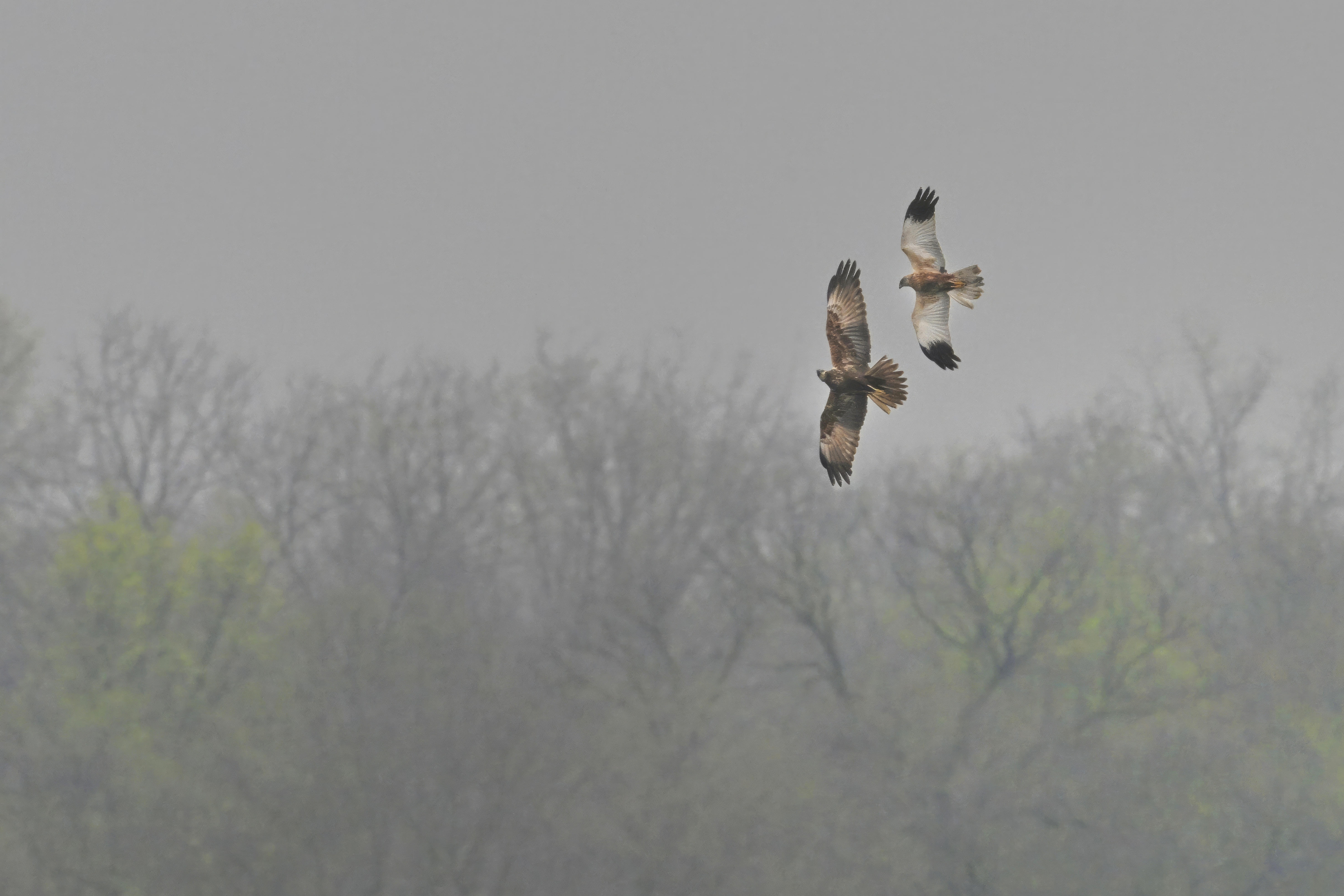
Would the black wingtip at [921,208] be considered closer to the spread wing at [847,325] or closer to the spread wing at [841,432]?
the spread wing at [847,325]

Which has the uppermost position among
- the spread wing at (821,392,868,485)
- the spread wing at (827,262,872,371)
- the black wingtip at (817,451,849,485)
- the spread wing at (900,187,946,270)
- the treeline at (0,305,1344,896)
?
the treeline at (0,305,1344,896)

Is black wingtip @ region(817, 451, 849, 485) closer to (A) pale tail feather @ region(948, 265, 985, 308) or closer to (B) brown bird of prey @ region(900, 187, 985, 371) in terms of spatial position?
(B) brown bird of prey @ region(900, 187, 985, 371)

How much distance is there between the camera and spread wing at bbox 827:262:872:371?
557 centimetres

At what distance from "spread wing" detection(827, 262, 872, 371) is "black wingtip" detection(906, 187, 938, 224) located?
45cm

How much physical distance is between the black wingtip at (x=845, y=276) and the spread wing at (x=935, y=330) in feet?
1.03

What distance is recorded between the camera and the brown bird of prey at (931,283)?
522 centimetres

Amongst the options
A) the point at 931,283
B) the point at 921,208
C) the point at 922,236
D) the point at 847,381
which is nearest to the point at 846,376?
the point at 847,381

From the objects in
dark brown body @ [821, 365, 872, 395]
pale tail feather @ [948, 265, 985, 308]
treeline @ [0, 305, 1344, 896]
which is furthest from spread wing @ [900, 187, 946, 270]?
treeline @ [0, 305, 1344, 896]

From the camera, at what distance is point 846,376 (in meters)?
5.49

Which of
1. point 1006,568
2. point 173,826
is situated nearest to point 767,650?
point 1006,568

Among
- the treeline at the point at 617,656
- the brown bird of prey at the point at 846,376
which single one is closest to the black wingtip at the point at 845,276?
the brown bird of prey at the point at 846,376

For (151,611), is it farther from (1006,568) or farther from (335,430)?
(1006,568)

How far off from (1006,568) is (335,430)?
676 inches

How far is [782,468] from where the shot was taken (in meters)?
39.4
